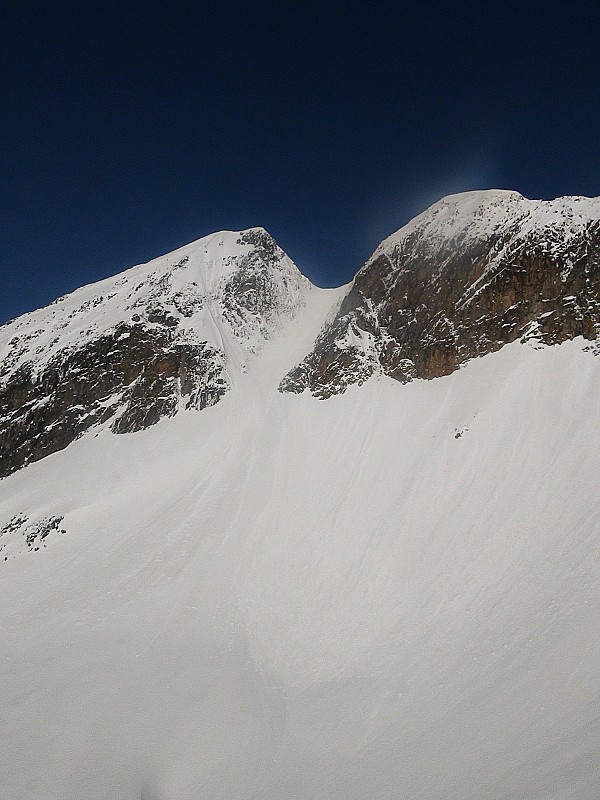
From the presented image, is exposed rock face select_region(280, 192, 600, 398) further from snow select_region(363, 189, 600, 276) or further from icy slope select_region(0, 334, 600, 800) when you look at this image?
icy slope select_region(0, 334, 600, 800)

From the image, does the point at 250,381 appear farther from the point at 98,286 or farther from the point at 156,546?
the point at 98,286

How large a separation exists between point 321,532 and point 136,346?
2009 centimetres

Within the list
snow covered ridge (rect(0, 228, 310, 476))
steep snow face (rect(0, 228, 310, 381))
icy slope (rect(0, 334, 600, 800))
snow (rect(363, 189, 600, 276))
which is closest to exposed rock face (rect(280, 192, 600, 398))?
snow (rect(363, 189, 600, 276))

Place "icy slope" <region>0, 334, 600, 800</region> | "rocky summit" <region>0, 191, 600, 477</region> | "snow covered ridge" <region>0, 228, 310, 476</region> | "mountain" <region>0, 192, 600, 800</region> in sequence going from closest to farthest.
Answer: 1. "icy slope" <region>0, 334, 600, 800</region>
2. "mountain" <region>0, 192, 600, 800</region>
3. "rocky summit" <region>0, 191, 600, 477</region>
4. "snow covered ridge" <region>0, 228, 310, 476</region>

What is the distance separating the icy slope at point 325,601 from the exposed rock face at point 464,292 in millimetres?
1507

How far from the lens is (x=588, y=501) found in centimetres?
1534

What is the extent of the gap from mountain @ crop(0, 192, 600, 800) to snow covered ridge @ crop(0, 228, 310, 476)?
0.25 metres

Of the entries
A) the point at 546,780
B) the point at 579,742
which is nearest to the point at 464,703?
the point at 579,742

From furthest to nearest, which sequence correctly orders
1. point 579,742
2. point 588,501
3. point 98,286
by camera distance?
point 98,286 < point 588,501 < point 579,742

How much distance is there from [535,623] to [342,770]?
5.84 m

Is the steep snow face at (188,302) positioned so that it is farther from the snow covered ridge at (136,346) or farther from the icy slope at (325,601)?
the icy slope at (325,601)

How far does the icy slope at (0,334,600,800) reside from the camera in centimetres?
905

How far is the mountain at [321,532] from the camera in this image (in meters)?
9.51

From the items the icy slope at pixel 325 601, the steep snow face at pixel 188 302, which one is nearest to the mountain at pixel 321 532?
the icy slope at pixel 325 601
